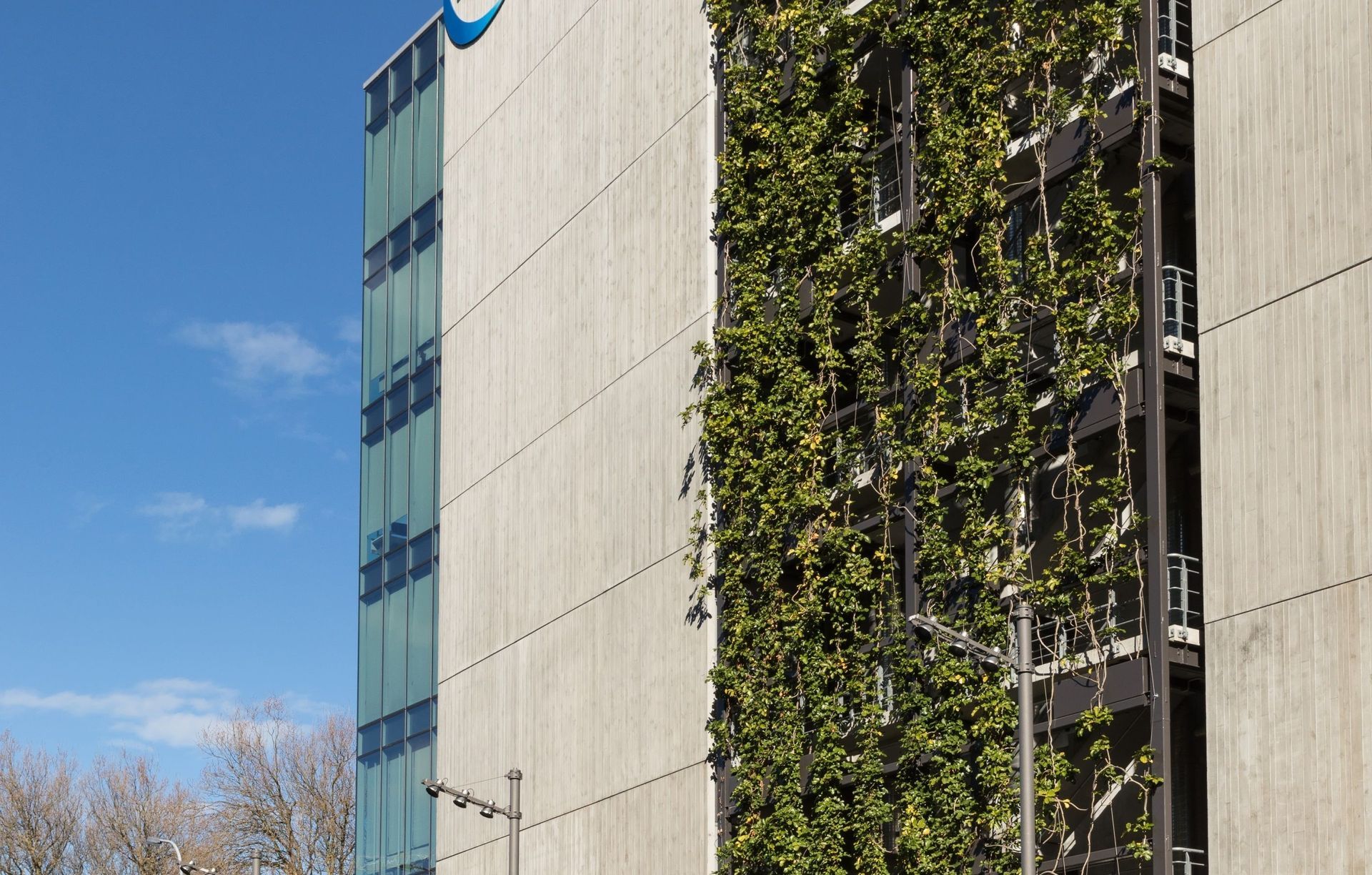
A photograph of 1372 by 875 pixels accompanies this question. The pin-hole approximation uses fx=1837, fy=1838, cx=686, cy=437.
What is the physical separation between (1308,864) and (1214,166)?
32.1 ft

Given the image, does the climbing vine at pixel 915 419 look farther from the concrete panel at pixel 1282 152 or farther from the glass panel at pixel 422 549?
the glass panel at pixel 422 549

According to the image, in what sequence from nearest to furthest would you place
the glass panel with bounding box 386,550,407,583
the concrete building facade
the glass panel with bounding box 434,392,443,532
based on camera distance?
the concrete building facade, the glass panel with bounding box 434,392,443,532, the glass panel with bounding box 386,550,407,583

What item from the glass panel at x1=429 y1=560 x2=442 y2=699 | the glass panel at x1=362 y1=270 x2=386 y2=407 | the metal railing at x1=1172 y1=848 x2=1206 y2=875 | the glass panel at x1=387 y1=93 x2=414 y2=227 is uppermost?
the glass panel at x1=387 y1=93 x2=414 y2=227

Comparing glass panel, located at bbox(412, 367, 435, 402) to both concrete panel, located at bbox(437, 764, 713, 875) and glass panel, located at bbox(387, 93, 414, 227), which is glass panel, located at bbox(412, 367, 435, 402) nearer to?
glass panel, located at bbox(387, 93, 414, 227)

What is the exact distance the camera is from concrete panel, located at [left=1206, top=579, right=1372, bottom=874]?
22.8 metres

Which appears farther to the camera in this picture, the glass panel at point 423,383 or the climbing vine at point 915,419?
the glass panel at point 423,383

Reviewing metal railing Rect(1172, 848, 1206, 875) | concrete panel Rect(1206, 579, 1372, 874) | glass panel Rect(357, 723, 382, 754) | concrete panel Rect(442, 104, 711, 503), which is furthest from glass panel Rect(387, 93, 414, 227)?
concrete panel Rect(1206, 579, 1372, 874)

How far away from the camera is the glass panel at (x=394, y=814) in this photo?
1868 inches

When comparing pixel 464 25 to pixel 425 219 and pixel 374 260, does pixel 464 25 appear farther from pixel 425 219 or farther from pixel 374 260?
pixel 374 260

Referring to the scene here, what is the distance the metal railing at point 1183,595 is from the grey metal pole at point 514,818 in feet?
44.4

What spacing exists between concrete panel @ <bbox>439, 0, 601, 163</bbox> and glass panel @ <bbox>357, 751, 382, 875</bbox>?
16.6 metres

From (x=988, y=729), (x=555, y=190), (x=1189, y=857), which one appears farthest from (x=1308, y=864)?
(x=555, y=190)

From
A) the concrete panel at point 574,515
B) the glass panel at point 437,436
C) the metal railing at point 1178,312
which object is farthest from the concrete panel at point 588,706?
the metal railing at point 1178,312

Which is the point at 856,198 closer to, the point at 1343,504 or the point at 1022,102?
the point at 1022,102
